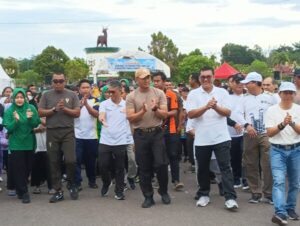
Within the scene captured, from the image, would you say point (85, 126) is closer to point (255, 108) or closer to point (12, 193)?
point (12, 193)

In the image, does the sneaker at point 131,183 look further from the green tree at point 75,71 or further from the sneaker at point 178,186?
the green tree at point 75,71

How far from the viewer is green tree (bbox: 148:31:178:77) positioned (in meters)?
48.2

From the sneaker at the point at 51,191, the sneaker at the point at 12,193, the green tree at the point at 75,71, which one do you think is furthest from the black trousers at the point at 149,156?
the green tree at the point at 75,71

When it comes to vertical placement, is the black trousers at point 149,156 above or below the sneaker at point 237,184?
above

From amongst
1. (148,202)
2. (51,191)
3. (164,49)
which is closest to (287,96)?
(148,202)

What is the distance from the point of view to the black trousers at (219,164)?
266 inches

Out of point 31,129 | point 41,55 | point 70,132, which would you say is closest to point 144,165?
point 70,132

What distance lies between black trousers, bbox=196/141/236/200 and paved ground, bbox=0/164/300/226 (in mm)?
261

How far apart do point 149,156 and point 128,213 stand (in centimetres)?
92

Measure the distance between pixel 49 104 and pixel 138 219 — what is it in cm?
242

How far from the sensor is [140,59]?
84.7 feet

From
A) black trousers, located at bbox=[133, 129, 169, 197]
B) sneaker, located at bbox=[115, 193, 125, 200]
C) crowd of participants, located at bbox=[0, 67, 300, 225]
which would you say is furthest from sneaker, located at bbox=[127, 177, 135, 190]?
black trousers, located at bbox=[133, 129, 169, 197]

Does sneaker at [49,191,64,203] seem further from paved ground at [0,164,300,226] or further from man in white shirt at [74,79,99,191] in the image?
man in white shirt at [74,79,99,191]

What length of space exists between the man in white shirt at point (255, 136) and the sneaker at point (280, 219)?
3.82ft
